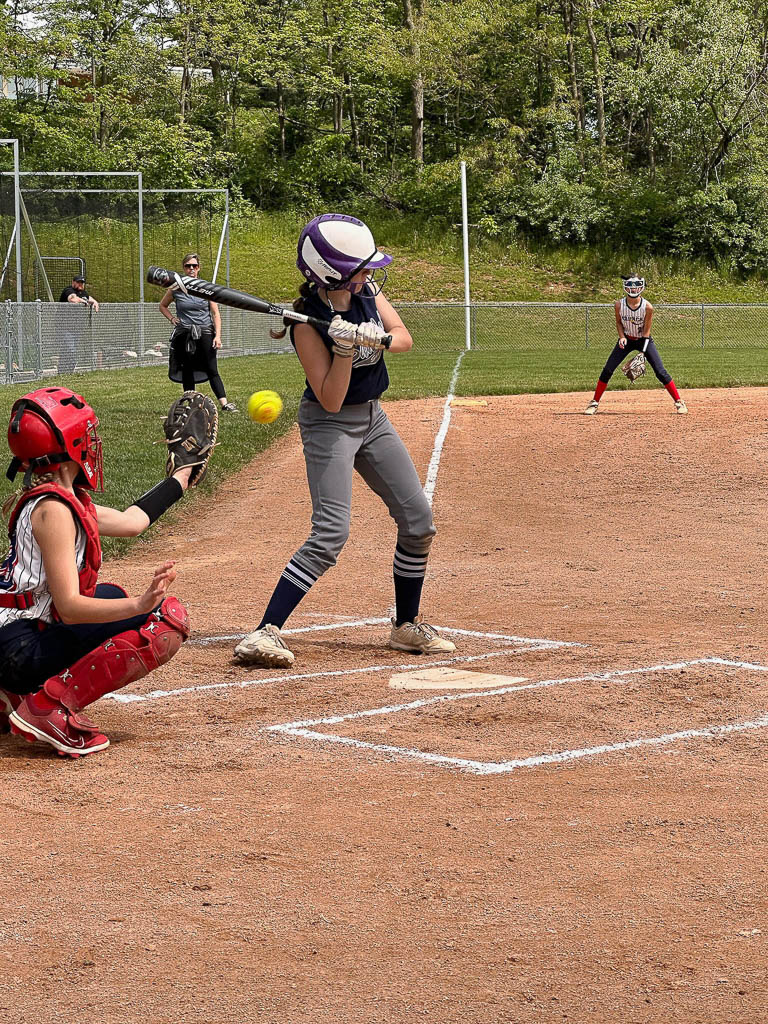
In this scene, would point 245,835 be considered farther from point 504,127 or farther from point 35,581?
point 504,127

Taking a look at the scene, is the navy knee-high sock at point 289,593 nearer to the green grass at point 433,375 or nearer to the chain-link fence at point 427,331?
the green grass at point 433,375

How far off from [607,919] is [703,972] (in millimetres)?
321

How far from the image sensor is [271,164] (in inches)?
2085

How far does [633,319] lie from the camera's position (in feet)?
53.0

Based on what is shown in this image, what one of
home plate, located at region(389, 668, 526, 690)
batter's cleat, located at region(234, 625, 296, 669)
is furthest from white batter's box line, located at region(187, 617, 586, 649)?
home plate, located at region(389, 668, 526, 690)

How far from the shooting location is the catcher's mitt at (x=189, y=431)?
5.09 metres

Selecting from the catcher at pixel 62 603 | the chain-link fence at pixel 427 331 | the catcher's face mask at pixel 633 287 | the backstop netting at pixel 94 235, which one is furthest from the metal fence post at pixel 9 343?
the catcher at pixel 62 603

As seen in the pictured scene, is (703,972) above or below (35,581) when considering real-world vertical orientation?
below

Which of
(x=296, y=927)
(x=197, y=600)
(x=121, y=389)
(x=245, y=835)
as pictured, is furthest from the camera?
(x=121, y=389)

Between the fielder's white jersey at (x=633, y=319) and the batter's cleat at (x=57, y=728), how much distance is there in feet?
42.3

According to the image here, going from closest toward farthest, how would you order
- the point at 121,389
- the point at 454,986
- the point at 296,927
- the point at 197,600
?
the point at 454,986
the point at 296,927
the point at 197,600
the point at 121,389

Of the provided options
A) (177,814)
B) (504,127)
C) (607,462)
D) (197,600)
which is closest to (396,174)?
(504,127)

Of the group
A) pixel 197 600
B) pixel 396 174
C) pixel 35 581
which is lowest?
pixel 197 600

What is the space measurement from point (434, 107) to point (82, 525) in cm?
5558
